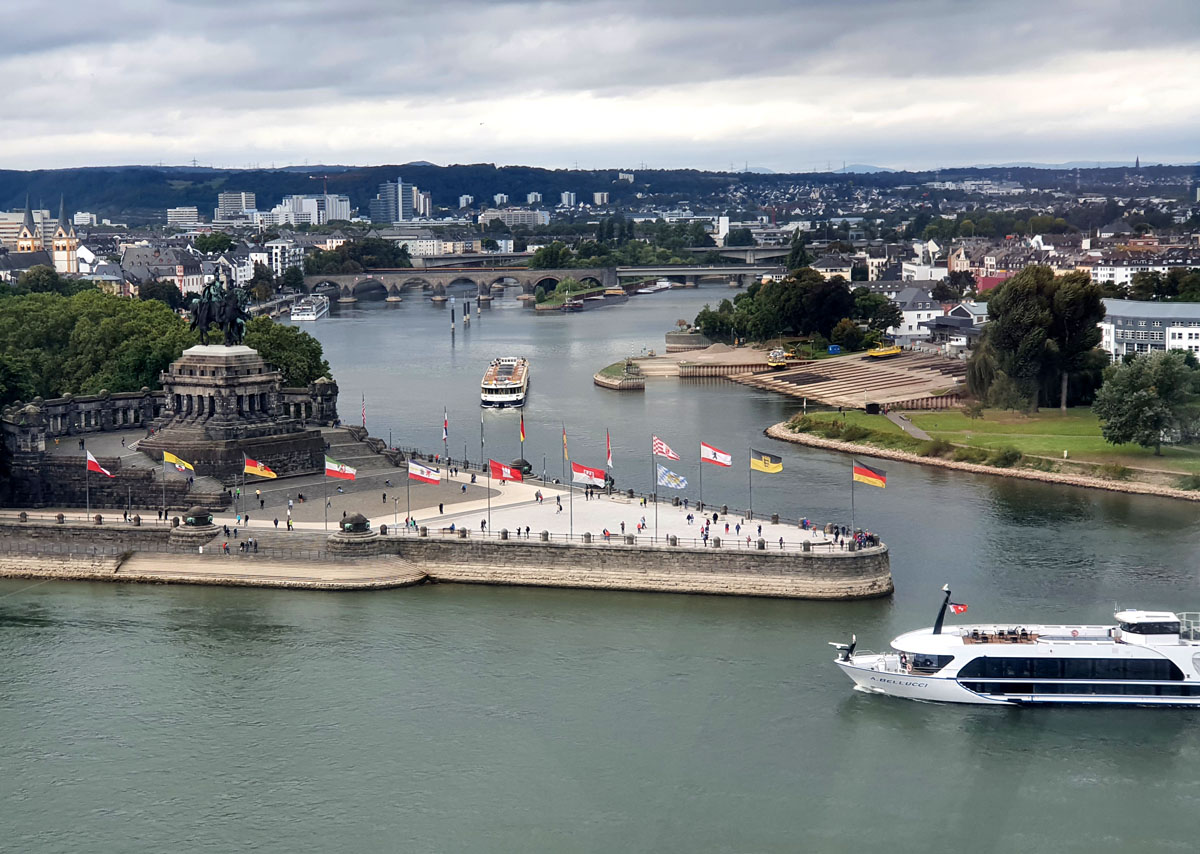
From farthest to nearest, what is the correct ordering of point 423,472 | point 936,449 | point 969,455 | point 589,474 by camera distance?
point 936,449, point 969,455, point 589,474, point 423,472

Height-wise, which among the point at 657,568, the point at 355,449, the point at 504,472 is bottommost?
the point at 657,568

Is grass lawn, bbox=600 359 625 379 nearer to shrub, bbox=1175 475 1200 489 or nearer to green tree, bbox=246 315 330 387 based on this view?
green tree, bbox=246 315 330 387

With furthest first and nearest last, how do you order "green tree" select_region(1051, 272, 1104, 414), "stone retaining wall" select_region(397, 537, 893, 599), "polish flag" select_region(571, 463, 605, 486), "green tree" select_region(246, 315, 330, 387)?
1. "green tree" select_region(1051, 272, 1104, 414)
2. "green tree" select_region(246, 315, 330, 387)
3. "polish flag" select_region(571, 463, 605, 486)
4. "stone retaining wall" select_region(397, 537, 893, 599)

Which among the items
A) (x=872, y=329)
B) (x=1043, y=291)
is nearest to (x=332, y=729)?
(x=1043, y=291)

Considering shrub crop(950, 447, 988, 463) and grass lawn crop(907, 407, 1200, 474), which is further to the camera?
shrub crop(950, 447, 988, 463)

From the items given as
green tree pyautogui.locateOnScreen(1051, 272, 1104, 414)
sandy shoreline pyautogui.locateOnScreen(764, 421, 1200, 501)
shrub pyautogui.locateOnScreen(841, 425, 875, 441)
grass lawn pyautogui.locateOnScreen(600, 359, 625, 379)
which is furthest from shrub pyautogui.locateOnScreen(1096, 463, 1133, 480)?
grass lawn pyautogui.locateOnScreen(600, 359, 625, 379)

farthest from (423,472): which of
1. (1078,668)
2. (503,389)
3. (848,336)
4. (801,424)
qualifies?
(848,336)

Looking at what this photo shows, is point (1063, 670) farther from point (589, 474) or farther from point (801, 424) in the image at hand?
point (801, 424)
